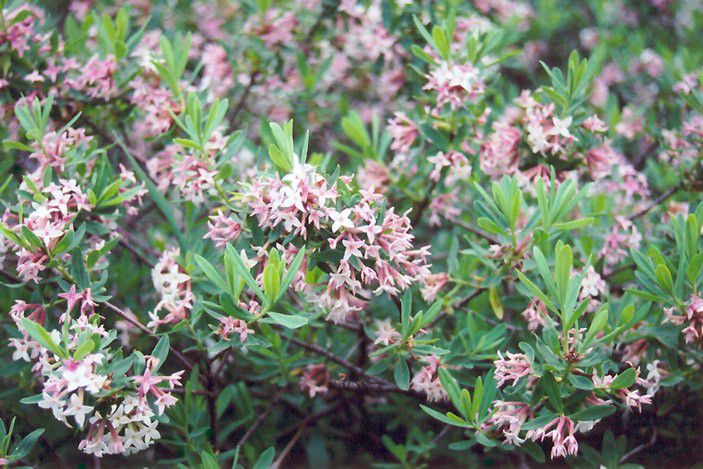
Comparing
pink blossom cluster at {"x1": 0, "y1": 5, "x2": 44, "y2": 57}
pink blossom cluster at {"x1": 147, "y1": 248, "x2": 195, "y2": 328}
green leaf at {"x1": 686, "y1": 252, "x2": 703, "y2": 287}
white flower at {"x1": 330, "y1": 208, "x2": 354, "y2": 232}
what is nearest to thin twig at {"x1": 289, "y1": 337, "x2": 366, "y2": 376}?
pink blossom cluster at {"x1": 147, "y1": 248, "x2": 195, "y2": 328}

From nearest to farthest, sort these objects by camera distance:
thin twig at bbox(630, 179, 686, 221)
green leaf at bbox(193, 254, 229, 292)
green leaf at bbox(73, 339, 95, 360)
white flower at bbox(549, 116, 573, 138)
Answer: green leaf at bbox(73, 339, 95, 360)
green leaf at bbox(193, 254, 229, 292)
white flower at bbox(549, 116, 573, 138)
thin twig at bbox(630, 179, 686, 221)

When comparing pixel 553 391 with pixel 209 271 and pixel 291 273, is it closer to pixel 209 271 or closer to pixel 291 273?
pixel 291 273

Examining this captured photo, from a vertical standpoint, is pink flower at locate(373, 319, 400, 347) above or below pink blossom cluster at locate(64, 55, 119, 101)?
below

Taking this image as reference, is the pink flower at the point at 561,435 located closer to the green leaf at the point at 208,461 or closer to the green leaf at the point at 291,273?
the green leaf at the point at 291,273

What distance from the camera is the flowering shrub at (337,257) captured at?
1693 millimetres

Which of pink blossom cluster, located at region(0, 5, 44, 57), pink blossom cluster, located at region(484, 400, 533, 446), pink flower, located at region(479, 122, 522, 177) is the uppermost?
pink blossom cluster, located at region(0, 5, 44, 57)

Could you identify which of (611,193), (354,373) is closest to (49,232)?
(354,373)

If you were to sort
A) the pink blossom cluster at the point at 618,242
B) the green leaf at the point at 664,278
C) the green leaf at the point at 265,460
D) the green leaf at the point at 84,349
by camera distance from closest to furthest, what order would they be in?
1. the green leaf at the point at 84,349
2. the green leaf at the point at 664,278
3. the green leaf at the point at 265,460
4. the pink blossom cluster at the point at 618,242

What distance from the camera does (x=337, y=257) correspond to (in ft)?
5.58

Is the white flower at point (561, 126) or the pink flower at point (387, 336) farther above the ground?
the white flower at point (561, 126)

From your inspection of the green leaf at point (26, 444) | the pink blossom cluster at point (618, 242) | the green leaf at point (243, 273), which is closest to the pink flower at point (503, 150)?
the pink blossom cluster at point (618, 242)

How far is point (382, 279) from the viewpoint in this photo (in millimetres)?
1688

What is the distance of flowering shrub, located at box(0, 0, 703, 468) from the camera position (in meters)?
1.69

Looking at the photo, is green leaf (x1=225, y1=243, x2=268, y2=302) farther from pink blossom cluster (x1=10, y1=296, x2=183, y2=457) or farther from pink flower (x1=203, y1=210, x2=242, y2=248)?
pink blossom cluster (x1=10, y1=296, x2=183, y2=457)
